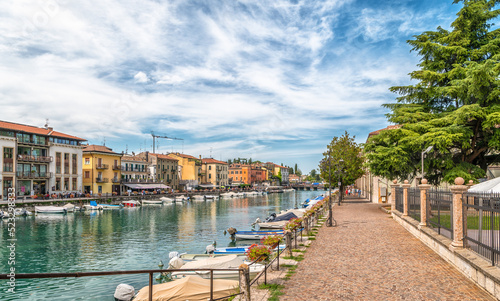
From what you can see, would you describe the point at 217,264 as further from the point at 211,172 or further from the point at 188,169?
the point at 211,172

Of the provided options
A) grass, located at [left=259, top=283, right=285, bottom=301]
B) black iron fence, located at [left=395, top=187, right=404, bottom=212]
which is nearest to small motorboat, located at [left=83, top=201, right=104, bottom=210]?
black iron fence, located at [left=395, top=187, right=404, bottom=212]

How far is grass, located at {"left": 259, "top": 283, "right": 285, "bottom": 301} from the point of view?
9.20 m

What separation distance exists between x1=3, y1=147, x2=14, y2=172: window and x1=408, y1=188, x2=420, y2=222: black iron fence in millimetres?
55961

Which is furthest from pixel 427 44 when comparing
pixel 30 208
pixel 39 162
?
pixel 39 162

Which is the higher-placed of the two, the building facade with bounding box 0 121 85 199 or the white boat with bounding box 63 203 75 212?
the building facade with bounding box 0 121 85 199

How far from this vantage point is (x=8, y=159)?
53.1 m

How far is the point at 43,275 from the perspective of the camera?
165 inches

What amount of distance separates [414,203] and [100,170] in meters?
68.2

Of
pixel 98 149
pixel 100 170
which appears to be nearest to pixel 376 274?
pixel 100 170

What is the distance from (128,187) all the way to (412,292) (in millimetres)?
79374

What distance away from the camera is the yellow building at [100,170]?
7262 cm

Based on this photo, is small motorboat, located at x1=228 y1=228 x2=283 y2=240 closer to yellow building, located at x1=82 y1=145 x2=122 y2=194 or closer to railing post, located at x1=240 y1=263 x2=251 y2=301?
railing post, located at x1=240 y1=263 x2=251 y2=301

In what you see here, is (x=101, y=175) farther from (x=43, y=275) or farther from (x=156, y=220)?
(x=43, y=275)

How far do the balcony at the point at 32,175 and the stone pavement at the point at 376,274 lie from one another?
5456 centimetres
